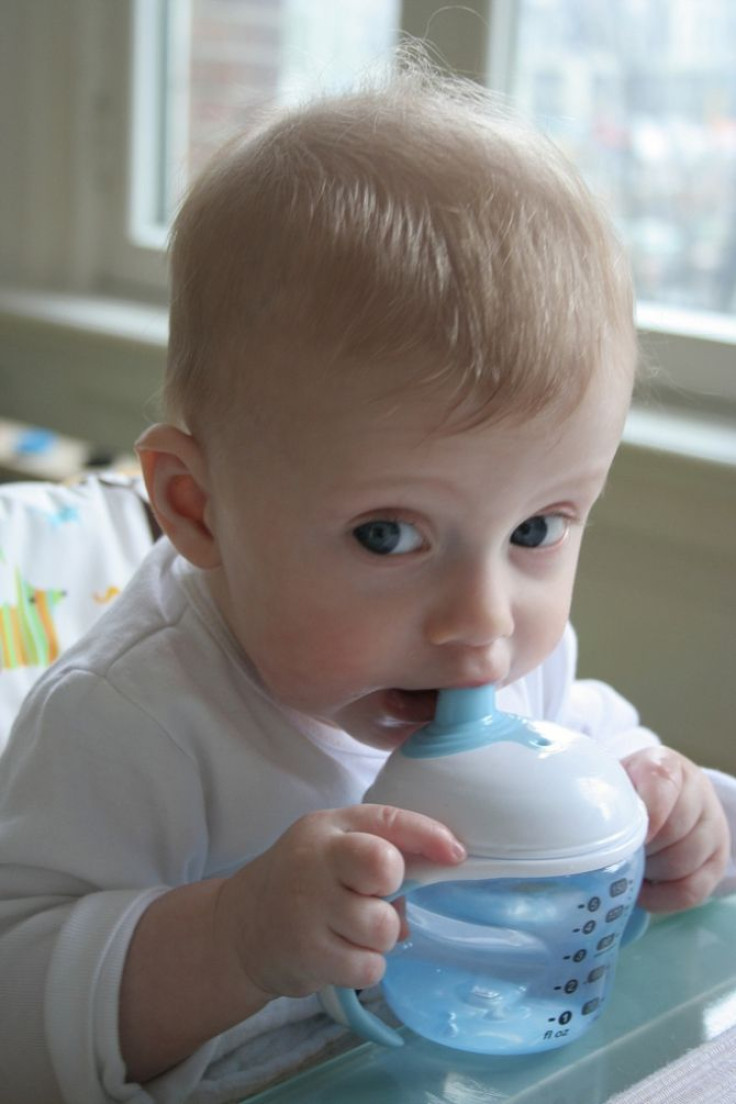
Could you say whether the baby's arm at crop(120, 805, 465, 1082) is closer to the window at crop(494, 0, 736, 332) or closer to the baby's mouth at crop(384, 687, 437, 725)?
the baby's mouth at crop(384, 687, 437, 725)

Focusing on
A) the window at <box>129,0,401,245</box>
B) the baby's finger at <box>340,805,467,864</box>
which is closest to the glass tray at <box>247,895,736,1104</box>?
the baby's finger at <box>340,805,467,864</box>

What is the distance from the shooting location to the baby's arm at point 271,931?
54 centimetres

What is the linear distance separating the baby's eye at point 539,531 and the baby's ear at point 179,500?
0.16 metres

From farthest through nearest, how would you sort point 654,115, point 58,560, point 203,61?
point 203,61, point 654,115, point 58,560

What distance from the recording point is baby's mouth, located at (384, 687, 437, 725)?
652 millimetres

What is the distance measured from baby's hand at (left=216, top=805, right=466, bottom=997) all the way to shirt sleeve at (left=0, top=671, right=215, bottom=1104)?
8 cm

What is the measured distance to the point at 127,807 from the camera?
0.65 metres

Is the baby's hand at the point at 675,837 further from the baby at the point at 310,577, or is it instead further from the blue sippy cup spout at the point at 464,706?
the blue sippy cup spout at the point at 464,706

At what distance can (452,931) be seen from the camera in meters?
0.57

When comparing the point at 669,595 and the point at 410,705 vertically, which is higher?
the point at 410,705

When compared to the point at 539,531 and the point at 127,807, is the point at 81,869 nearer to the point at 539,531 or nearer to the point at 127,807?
the point at 127,807

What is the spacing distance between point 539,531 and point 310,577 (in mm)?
106

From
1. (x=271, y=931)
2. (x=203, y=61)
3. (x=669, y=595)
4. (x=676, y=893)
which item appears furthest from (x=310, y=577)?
(x=203, y=61)

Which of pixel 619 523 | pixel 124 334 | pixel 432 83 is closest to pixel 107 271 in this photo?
pixel 124 334
